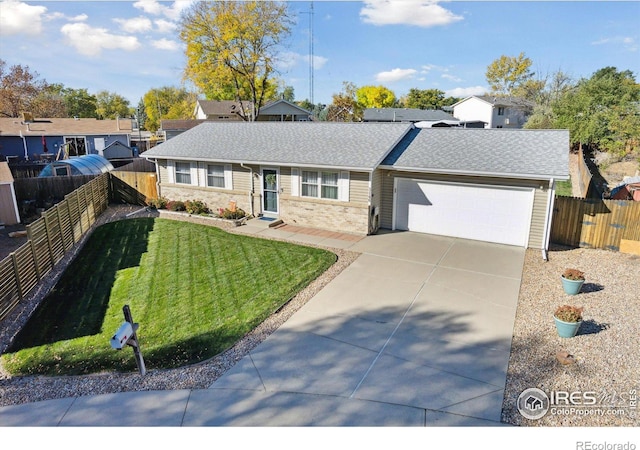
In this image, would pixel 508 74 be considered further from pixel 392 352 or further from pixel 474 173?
pixel 392 352

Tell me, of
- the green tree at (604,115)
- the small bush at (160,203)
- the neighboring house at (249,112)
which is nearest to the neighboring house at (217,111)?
the neighboring house at (249,112)

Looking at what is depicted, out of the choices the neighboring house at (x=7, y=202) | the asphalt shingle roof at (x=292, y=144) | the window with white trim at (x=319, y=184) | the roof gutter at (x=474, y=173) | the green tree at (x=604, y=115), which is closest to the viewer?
the roof gutter at (x=474, y=173)

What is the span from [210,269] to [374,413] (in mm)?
6998

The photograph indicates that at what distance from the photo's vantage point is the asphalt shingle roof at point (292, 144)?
14281 millimetres

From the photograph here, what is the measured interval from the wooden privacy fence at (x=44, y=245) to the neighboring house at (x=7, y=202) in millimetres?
→ 2843

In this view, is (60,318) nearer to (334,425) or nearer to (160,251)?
(160,251)

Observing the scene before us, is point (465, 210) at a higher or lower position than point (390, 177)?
lower

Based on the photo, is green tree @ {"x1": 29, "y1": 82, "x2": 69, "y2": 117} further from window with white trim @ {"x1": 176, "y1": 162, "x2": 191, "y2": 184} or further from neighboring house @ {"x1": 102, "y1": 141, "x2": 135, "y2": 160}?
window with white trim @ {"x1": 176, "y1": 162, "x2": 191, "y2": 184}

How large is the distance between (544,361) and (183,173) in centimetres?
1611

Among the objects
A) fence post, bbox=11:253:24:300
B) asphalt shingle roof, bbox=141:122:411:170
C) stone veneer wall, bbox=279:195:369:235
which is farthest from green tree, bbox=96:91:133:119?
fence post, bbox=11:253:24:300

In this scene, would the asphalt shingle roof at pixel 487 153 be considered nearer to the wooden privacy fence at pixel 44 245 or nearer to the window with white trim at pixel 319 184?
the window with white trim at pixel 319 184

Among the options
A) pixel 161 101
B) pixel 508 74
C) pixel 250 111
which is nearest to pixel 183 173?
pixel 250 111

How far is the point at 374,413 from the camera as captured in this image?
17.7 ft

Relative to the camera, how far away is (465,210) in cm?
1329
